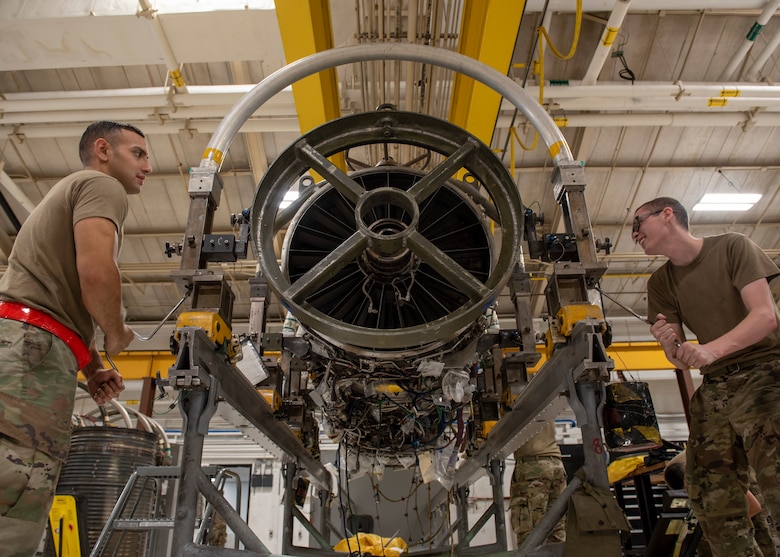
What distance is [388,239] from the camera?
1.75 meters

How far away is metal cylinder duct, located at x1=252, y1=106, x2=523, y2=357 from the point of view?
1793mm

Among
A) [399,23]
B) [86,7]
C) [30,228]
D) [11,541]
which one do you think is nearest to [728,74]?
[399,23]

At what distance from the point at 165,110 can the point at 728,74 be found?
6.64 m

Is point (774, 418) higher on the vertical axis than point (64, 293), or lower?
lower

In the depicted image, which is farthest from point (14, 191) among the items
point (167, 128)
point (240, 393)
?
point (240, 393)

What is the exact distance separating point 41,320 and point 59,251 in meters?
0.25

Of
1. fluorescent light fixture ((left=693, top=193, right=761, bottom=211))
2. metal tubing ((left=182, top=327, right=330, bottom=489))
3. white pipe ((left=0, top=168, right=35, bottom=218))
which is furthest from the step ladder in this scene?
fluorescent light fixture ((left=693, top=193, right=761, bottom=211))

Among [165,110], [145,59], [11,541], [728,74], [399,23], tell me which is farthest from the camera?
[728,74]

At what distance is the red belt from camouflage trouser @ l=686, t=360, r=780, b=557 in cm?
233

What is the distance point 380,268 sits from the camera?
2.03m

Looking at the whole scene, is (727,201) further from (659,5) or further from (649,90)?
(659,5)

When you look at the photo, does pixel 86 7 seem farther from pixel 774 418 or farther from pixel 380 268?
pixel 774 418

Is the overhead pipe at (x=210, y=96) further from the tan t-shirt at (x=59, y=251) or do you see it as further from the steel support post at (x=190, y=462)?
the steel support post at (x=190, y=462)

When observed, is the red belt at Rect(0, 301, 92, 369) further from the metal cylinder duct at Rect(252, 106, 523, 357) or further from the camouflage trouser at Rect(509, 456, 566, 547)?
the camouflage trouser at Rect(509, 456, 566, 547)
